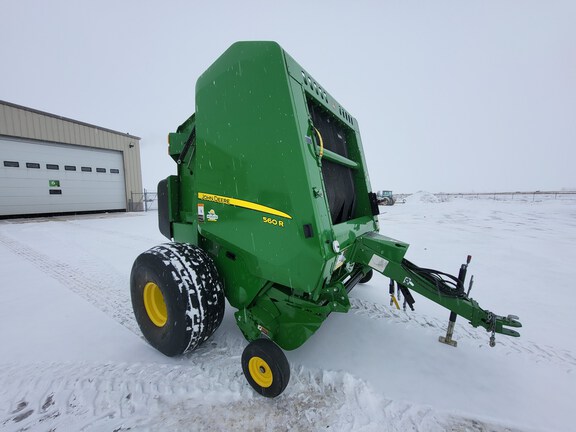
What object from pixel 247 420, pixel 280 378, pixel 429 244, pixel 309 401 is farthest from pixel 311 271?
pixel 429 244

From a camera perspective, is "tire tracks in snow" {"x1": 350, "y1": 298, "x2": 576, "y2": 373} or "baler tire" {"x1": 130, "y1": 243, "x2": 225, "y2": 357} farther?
"tire tracks in snow" {"x1": 350, "y1": 298, "x2": 576, "y2": 373}

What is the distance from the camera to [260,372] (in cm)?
179

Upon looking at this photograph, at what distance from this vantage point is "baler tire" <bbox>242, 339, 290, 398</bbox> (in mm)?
1687

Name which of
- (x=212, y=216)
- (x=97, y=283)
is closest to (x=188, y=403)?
(x=212, y=216)

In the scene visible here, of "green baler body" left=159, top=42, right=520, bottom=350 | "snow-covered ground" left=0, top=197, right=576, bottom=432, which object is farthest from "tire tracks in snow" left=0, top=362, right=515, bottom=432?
"green baler body" left=159, top=42, right=520, bottom=350

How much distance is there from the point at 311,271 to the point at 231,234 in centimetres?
76

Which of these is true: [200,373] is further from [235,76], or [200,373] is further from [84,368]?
[235,76]

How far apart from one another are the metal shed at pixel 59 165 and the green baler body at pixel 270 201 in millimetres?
14319

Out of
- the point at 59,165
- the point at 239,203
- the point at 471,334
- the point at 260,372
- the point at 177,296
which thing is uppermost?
the point at 59,165

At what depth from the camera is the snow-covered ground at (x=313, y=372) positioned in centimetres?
162

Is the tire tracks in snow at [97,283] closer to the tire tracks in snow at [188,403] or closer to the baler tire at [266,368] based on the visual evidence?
the tire tracks in snow at [188,403]

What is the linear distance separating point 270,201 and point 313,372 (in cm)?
142

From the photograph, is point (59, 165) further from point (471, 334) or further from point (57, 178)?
point (471, 334)

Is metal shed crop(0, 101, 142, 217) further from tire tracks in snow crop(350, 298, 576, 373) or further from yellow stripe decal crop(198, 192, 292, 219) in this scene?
tire tracks in snow crop(350, 298, 576, 373)
